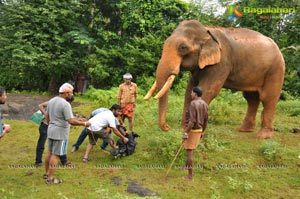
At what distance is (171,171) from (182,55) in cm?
236

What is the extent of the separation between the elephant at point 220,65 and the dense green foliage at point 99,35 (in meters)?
7.89

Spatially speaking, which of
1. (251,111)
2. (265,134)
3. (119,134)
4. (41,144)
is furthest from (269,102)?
(41,144)

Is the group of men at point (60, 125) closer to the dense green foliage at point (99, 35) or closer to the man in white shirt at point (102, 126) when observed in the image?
the man in white shirt at point (102, 126)

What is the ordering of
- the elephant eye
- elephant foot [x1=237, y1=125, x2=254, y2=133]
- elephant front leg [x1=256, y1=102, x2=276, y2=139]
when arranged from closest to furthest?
the elephant eye
elephant front leg [x1=256, y1=102, x2=276, y2=139]
elephant foot [x1=237, y1=125, x2=254, y2=133]

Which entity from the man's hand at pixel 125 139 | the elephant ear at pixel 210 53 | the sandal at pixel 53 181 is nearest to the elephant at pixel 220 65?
the elephant ear at pixel 210 53

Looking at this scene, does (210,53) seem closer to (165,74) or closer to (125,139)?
(165,74)

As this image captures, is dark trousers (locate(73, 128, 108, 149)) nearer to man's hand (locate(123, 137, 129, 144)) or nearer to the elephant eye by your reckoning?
man's hand (locate(123, 137, 129, 144))

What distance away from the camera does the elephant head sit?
705 cm

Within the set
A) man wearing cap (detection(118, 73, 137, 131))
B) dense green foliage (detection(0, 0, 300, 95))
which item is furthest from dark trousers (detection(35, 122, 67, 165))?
dense green foliage (detection(0, 0, 300, 95))

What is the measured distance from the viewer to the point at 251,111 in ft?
30.3

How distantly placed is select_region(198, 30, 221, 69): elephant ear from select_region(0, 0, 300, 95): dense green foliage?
8.50 meters

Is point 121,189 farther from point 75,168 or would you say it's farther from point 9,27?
point 9,27

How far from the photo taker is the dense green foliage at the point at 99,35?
54.1 feet

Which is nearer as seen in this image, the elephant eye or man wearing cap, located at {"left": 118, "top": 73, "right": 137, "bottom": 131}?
the elephant eye
